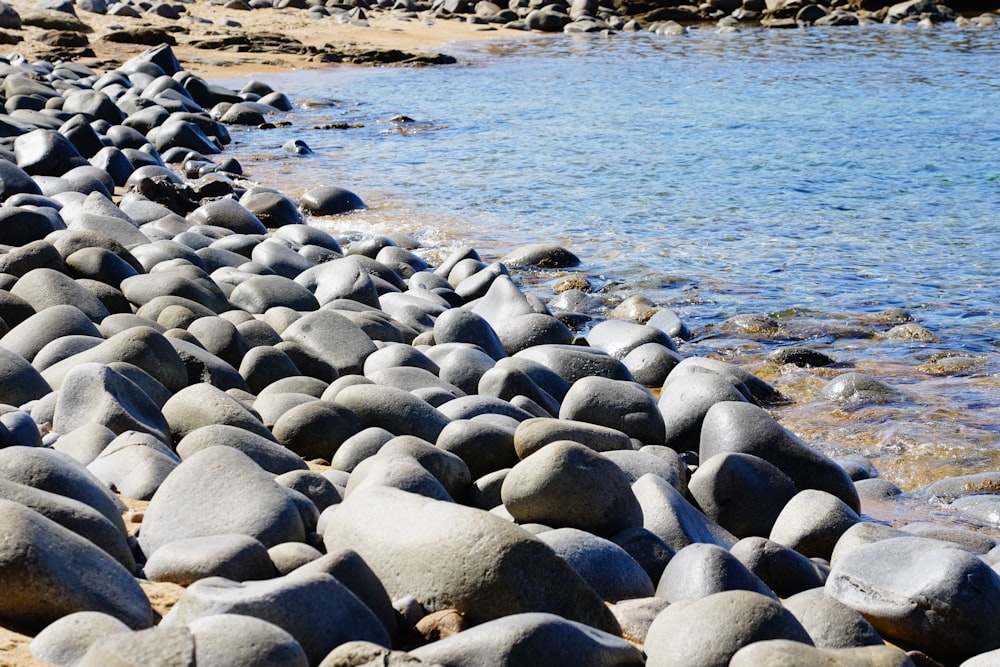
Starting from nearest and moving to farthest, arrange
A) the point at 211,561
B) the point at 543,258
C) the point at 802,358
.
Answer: the point at 211,561
the point at 802,358
the point at 543,258

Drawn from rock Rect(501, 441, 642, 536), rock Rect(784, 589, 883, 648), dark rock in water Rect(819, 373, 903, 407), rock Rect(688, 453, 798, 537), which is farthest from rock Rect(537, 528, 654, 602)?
dark rock in water Rect(819, 373, 903, 407)

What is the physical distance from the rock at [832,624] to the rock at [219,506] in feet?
4.26

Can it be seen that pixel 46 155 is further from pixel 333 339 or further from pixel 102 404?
pixel 102 404

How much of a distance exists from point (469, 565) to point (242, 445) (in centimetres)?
114

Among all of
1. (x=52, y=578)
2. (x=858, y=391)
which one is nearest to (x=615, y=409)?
(x=858, y=391)

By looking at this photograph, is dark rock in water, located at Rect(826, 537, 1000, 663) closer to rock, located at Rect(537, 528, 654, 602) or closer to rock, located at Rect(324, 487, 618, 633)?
rock, located at Rect(537, 528, 654, 602)

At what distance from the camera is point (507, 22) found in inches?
1334

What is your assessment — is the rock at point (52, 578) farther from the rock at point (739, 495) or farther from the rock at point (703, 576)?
the rock at point (739, 495)

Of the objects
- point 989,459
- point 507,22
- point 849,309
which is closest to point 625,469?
point 989,459

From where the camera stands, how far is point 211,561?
8.29 ft

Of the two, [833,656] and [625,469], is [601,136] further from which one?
[833,656]

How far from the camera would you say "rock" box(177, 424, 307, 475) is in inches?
133

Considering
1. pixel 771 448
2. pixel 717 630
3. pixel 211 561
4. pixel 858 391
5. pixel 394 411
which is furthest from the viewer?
pixel 858 391

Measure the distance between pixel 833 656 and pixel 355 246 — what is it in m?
6.74
